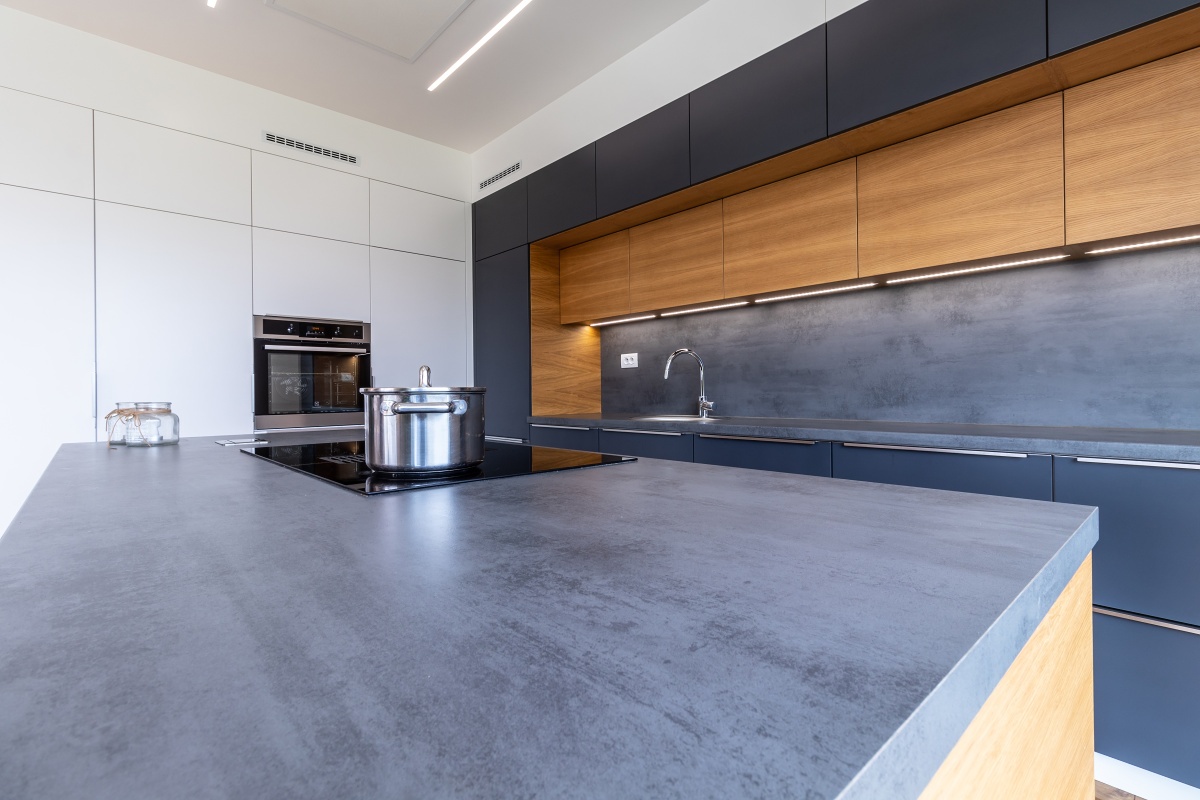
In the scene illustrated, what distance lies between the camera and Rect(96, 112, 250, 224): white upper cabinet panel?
300 centimetres

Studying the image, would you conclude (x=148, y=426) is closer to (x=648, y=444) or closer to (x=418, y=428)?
(x=418, y=428)

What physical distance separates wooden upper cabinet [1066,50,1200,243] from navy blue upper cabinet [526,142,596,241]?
2165 mm

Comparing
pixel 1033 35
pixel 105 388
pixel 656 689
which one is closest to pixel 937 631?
pixel 656 689

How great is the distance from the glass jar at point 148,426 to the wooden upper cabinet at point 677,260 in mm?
2320

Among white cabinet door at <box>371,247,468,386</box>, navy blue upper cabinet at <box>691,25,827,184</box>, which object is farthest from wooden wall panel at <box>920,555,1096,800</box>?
white cabinet door at <box>371,247,468,386</box>

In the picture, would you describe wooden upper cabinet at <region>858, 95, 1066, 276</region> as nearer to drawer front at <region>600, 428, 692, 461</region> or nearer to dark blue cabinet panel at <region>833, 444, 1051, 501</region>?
dark blue cabinet panel at <region>833, 444, 1051, 501</region>

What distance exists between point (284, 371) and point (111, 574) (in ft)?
11.4

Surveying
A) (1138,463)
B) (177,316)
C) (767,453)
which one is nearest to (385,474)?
(767,453)

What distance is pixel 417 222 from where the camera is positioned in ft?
13.6

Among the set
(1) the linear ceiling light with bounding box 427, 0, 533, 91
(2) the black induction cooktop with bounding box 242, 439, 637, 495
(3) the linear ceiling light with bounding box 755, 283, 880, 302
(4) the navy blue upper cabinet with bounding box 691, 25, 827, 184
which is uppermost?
(1) the linear ceiling light with bounding box 427, 0, 533, 91

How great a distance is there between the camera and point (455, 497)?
778 mm

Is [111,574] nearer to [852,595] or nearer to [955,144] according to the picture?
[852,595]

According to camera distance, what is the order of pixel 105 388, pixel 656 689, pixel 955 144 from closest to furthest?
pixel 656 689 → pixel 955 144 → pixel 105 388

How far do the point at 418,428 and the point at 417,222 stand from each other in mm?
3736
